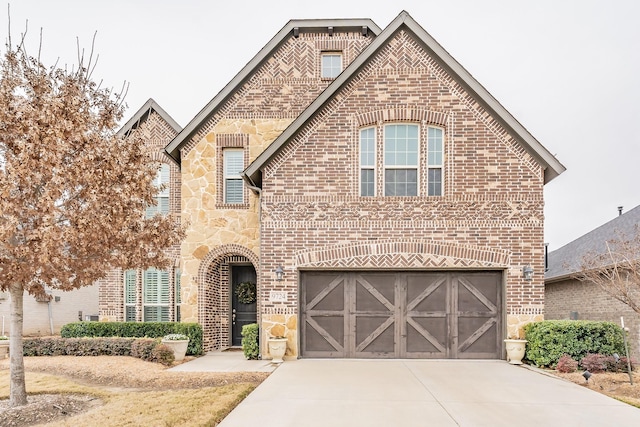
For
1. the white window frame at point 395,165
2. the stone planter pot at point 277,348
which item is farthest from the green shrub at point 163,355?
the white window frame at point 395,165

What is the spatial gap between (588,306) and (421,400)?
477 inches

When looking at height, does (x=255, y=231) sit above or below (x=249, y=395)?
above

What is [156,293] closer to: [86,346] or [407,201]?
[86,346]

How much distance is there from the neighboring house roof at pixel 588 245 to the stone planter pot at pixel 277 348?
34.3 ft

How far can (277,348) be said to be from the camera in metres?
11.0

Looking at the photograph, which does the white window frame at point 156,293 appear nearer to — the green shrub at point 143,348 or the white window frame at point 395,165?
the green shrub at point 143,348

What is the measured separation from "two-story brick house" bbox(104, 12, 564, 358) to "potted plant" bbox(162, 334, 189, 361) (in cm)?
221

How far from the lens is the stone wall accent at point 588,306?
45.9 feet

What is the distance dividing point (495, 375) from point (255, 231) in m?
7.71

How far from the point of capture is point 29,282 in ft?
24.3

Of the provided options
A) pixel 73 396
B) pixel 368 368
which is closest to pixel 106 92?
pixel 73 396

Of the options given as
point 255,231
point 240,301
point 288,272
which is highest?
point 255,231

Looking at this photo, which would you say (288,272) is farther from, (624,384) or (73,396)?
(624,384)

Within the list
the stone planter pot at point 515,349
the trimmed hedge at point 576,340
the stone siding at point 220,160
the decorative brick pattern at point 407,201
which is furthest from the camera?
the stone siding at point 220,160
